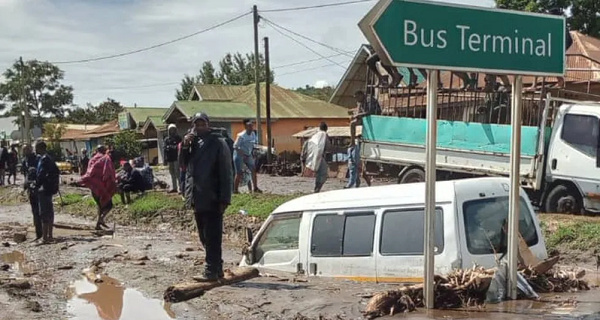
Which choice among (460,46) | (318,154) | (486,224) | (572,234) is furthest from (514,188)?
(318,154)

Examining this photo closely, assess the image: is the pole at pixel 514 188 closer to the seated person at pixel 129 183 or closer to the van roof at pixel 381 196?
the van roof at pixel 381 196

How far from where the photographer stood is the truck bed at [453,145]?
13.1 meters

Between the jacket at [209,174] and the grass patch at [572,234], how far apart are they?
19.4 feet

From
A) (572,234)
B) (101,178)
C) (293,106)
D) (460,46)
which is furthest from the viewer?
(293,106)

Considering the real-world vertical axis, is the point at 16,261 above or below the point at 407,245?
below

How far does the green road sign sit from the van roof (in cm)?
149

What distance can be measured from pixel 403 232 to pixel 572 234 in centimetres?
506

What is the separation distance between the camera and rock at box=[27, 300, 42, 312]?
698cm

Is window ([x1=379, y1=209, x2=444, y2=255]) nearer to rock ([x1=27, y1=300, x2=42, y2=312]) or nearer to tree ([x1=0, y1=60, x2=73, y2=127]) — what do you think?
rock ([x1=27, y1=300, x2=42, y2=312])

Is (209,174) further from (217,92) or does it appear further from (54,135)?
(54,135)

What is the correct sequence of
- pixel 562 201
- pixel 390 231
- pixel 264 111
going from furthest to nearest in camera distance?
1. pixel 264 111
2. pixel 562 201
3. pixel 390 231

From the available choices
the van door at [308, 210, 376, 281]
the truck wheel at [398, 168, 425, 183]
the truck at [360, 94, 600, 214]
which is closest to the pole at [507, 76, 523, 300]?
the van door at [308, 210, 376, 281]

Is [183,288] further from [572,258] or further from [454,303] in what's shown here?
[572,258]

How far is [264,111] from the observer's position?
129ft
